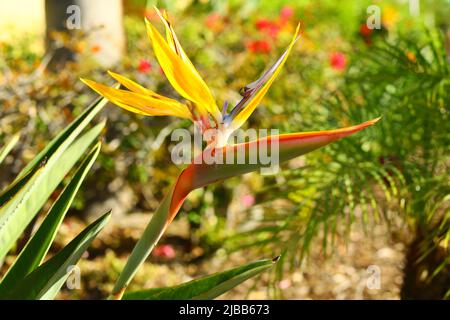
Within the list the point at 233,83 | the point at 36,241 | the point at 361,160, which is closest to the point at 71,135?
the point at 36,241

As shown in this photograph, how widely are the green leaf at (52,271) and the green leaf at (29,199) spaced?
0.12m

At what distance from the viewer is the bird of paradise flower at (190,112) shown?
1.01 meters

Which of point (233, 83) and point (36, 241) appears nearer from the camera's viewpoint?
point (36, 241)

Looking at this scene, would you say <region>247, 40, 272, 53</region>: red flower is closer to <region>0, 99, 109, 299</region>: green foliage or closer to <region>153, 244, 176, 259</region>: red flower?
<region>153, 244, 176, 259</region>: red flower

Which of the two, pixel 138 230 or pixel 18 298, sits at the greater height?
pixel 138 230

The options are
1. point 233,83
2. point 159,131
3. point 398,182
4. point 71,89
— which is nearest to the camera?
point 398,182

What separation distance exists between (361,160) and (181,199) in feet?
5.45

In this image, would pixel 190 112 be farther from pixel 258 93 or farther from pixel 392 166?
pixel 392 166

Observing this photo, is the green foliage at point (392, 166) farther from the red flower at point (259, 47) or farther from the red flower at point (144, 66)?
the red flower at point (259, 47)

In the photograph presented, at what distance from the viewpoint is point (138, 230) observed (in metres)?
4.23

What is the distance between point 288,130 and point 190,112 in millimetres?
1797

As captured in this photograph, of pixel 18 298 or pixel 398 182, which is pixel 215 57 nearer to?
pixel 398 182

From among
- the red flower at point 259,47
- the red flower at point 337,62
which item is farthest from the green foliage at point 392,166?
the red flower at point 337,62
